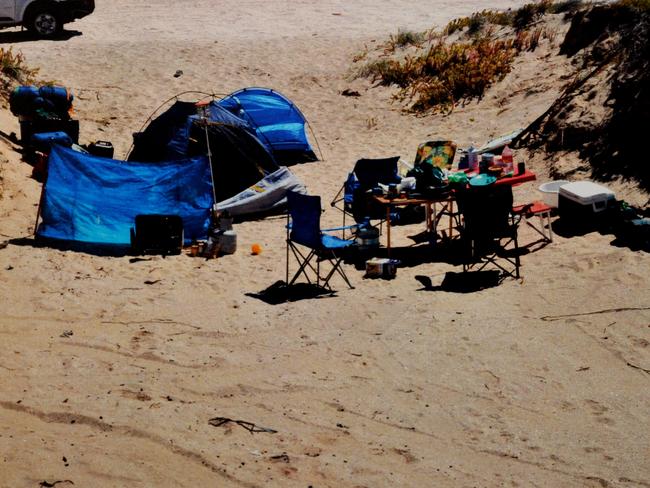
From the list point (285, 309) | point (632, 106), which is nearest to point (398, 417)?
point (285, 309)

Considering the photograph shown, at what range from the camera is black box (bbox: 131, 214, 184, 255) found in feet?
38.3

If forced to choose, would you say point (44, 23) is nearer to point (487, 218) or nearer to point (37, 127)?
point (37, 127)

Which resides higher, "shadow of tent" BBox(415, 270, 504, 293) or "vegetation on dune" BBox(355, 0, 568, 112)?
"vegetation on dune" BBox(355, 0, 568, 112)

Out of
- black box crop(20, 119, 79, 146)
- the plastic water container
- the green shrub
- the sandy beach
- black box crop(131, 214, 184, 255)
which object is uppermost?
the green shrub

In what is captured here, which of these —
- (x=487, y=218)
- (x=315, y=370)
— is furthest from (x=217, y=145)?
(x=315, y=370)

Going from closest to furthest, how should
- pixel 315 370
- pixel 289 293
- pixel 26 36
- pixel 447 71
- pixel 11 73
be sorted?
pixel 315 370, pixel 289 293, pixel 11 73, pixel 447 71, pixel 26 36

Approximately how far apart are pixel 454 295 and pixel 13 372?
13.7ft

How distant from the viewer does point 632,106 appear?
14102 millimetres

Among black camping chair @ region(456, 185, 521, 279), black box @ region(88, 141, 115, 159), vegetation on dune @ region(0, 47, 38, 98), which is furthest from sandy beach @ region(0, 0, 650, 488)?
vegetation on dune @ region(0, 47, 38, 98)

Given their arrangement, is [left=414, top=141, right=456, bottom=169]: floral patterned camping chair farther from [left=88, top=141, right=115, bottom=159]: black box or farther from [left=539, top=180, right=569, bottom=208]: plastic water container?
[left=88, top=141, right=115, bottom=159]: black box

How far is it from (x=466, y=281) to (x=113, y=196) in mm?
4267

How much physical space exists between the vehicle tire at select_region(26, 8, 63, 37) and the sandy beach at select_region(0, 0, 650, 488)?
843cm

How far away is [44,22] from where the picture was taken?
22.0 meters

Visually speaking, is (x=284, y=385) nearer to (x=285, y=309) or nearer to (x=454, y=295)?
(x=285, y=309)
